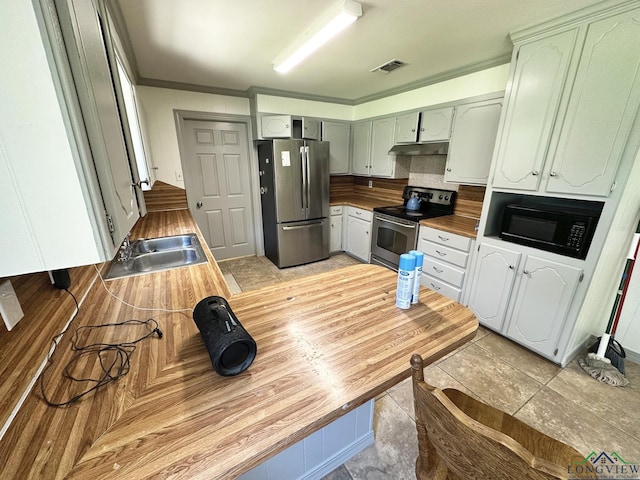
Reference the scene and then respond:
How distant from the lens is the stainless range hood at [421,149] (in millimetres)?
2885

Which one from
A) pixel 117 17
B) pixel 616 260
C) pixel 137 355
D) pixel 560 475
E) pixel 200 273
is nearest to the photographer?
pixel 560 475

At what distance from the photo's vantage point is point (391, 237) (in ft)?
10.6

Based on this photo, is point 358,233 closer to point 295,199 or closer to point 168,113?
point 295,199

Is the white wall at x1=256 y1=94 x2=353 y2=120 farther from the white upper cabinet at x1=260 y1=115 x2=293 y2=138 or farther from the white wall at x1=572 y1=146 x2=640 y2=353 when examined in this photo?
the white wall at x1=572 y1=146 x2=640 y2=353

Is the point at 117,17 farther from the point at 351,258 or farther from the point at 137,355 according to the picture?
the point at 351,258

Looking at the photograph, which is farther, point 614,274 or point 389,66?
point 389,66

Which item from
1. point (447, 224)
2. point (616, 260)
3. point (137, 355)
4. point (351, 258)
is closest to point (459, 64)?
point (447, 224)

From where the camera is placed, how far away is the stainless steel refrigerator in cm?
336

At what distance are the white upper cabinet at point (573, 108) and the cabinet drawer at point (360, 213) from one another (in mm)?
1769

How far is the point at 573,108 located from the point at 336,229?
2.94 meters

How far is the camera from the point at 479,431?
537mm

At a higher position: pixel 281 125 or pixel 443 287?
pixel 281 125

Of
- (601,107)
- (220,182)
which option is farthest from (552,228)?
(220,182)

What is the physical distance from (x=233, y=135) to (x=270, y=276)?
2118 mm
